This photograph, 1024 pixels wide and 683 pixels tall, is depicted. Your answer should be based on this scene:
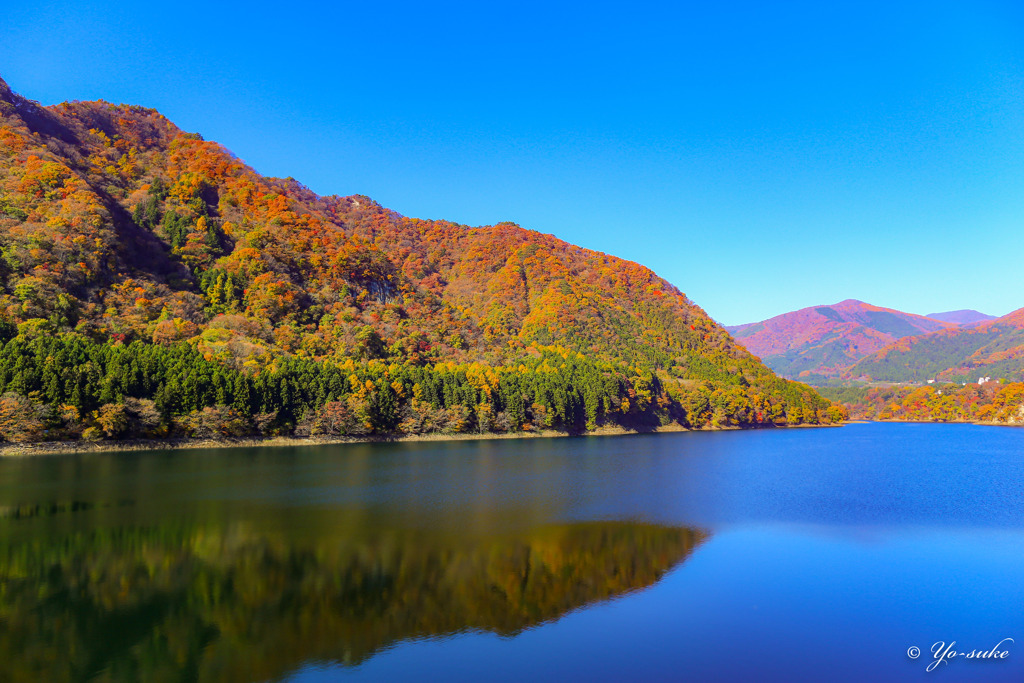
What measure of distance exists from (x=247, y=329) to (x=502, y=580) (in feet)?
341

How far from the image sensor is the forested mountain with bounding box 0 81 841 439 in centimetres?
7500

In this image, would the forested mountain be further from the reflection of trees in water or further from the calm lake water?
the reflection of trees in water

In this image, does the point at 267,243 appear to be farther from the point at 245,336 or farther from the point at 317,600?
the point at 317,600

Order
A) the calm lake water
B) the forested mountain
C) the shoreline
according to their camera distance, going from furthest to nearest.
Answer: the forested mountain, the shoreline, the calm lake water

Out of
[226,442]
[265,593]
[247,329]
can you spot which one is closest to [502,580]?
[265,593]

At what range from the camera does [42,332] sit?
77875 mm

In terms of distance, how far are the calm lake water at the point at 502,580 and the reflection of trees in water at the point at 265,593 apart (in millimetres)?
107

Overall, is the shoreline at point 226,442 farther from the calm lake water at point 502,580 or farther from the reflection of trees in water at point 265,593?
the reflection of trees in water at point 265,593

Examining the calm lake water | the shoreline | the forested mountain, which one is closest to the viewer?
the calm lake water

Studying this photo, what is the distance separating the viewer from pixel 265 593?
67.5 feet

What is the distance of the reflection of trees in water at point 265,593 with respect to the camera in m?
15.9

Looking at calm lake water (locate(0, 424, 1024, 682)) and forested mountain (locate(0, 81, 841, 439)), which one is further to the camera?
forested mountain (locate(0, 81, 841, 439))

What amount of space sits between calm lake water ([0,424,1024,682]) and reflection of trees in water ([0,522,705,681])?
107 mm

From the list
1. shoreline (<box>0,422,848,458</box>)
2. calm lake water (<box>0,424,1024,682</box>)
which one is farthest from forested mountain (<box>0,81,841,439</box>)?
calm lake water (<box>0,424,1024,682</box>)
